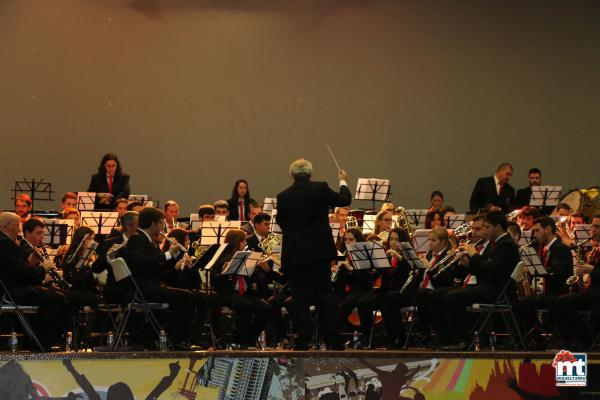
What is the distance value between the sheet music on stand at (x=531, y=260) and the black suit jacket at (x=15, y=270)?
395cm

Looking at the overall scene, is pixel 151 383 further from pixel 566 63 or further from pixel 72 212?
pixel 566 63

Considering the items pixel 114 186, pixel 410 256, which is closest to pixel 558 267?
pixel 410 256

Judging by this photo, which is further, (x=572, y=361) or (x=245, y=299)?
(x=245, y=299)

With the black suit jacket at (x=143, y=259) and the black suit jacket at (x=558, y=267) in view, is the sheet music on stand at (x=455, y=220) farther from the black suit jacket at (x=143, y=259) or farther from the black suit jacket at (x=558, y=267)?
the black suit jacket at (x=143, y=259)

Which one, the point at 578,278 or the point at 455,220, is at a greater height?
the point at 455,220

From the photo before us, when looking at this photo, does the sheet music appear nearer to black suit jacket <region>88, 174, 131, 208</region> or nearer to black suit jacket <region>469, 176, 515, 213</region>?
black suit jacket <region>469, 176, 515, 213</region>

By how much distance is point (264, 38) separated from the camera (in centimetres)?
1538

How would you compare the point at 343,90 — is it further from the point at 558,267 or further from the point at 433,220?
the point at 558,267

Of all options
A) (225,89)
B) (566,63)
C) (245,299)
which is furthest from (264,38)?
(245,299)

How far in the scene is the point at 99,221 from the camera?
1098cm

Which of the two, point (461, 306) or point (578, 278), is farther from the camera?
point (578, 278)

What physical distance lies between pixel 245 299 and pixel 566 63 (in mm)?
8232

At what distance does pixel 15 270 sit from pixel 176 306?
1307mm

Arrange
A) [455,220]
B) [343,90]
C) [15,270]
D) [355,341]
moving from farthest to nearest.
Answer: [343,90], [455,220], [355,341], [15,270]
